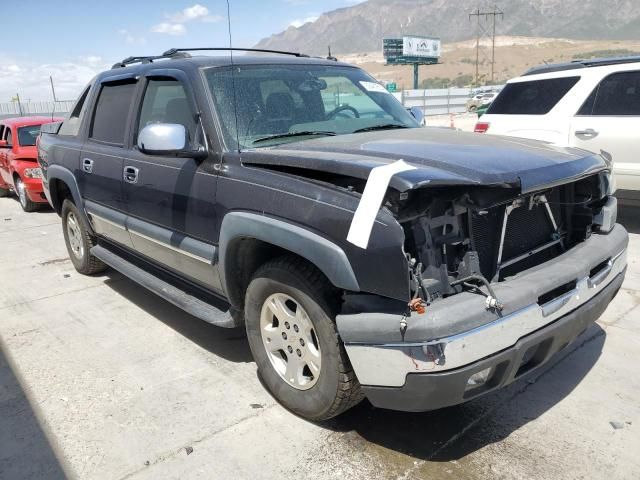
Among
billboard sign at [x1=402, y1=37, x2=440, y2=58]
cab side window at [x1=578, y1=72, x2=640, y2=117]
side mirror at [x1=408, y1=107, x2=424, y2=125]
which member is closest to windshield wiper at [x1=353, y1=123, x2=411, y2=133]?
side mirror at [x1=408, y1=107, x2=424, y2=125]

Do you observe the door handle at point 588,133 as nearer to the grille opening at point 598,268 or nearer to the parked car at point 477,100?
the grille opening at point 598,268

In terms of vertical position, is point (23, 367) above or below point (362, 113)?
below

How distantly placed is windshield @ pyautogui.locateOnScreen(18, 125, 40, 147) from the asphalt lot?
6833 mm

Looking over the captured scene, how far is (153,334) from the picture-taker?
440 cm

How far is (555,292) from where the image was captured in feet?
8.93

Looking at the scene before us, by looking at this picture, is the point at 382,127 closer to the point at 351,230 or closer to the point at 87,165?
the point at 351,230

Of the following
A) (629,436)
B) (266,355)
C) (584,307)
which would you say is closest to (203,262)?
(266,355)

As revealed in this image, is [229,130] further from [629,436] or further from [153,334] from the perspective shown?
[629,436]

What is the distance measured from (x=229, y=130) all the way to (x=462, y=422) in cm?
209

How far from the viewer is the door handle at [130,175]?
4.06 meters

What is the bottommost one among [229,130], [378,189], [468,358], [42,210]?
[42,210]

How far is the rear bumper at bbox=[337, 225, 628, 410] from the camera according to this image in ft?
7.63

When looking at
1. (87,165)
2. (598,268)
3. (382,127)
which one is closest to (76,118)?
(87,165)

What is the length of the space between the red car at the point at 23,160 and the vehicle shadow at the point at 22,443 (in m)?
7.01
